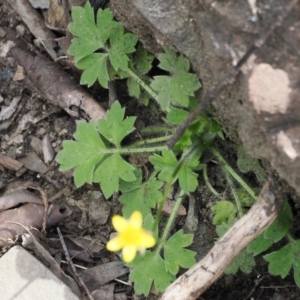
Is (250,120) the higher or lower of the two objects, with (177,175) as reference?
higher

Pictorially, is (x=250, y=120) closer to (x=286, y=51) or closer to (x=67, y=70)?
(x=286, y=51)


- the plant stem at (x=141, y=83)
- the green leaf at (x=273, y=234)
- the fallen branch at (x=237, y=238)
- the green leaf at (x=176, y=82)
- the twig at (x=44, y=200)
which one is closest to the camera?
the fallen branch at (x=237, y=238)

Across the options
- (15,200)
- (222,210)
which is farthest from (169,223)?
(15,200)

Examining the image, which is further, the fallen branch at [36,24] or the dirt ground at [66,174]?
the fallen branch at [36,24]

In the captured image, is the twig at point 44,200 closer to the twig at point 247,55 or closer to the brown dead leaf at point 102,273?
the brown dead leaf at point 102,273

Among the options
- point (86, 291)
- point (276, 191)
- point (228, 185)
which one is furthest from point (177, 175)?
point (86, 291)

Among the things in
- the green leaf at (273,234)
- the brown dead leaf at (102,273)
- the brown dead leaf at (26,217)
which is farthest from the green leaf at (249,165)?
the brown dead leaf at (26,217)

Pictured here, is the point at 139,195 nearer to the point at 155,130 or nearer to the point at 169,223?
the point at 169,223
